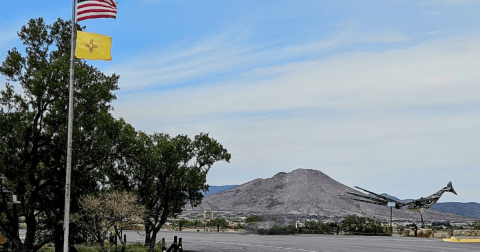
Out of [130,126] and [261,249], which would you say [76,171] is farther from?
[261,249]

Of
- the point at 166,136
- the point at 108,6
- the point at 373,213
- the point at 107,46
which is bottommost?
the point at 373,213

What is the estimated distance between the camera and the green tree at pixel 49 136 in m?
27.3

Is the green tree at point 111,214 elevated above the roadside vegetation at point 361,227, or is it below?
above

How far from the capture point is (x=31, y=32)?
29406 mm

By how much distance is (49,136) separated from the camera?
28.0 meters

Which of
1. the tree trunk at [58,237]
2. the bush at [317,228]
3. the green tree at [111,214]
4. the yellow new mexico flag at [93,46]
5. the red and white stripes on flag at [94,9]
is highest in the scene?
the red and white stripes on flag at [94,9]

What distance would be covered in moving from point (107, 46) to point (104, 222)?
846 centimetres

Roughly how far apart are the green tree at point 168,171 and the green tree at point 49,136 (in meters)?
1.59

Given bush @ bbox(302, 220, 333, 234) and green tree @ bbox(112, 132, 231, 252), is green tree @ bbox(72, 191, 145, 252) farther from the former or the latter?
bush @ bbox(302, 220, 333, 234)

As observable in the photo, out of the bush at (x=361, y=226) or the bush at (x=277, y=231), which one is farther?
the bush at (x=361, y=226)

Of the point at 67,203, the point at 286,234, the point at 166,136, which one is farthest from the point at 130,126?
the point at 286,234

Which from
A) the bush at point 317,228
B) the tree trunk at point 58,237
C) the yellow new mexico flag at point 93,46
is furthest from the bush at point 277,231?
the yellow new mexico flag at point 93,46

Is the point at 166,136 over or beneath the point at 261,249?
over

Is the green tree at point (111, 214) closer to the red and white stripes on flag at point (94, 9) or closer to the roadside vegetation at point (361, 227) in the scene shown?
the red and white stripes on flag at point (94, 9)
